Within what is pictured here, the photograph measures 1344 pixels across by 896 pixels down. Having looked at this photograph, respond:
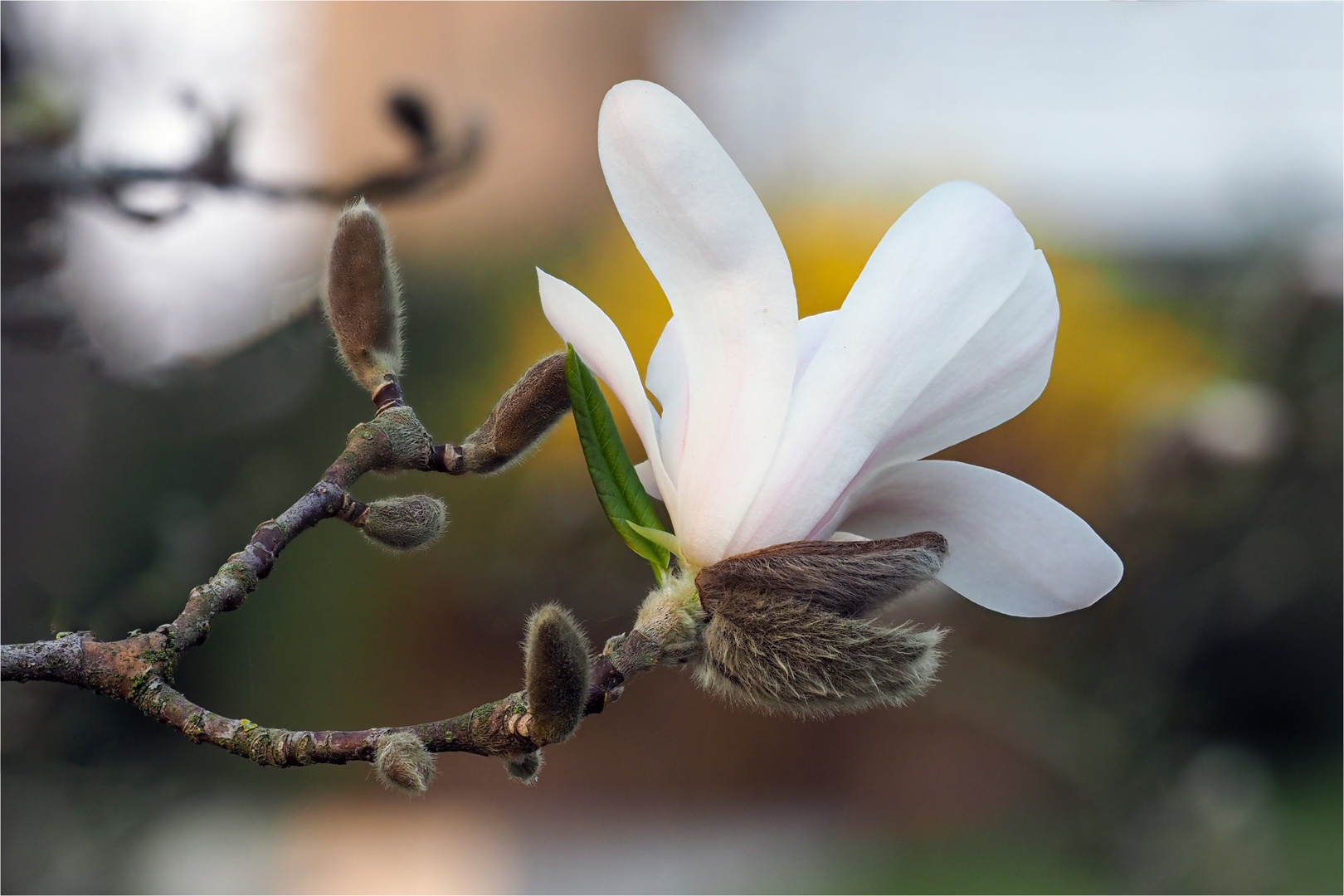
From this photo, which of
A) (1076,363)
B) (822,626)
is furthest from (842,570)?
(1076,363)

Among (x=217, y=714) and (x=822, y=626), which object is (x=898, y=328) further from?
(x=217, y=714)

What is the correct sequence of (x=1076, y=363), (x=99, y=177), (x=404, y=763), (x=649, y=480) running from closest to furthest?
(x=404, y=763)
(x=649, y=480)
(x=99, y=177)
(x=1076, y=363)

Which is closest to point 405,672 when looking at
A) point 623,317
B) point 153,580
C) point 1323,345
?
point 623,317

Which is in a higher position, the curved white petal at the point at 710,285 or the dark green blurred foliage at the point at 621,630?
the curved white petal at the point at 710,285

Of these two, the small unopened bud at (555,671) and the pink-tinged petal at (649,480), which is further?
the pink-tinged petal at (649,480)

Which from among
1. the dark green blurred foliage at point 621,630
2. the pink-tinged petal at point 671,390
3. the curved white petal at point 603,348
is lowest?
the dark green blurred foliage at point 621,630

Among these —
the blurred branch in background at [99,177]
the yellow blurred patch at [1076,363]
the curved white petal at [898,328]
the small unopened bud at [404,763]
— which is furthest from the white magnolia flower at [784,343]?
the yellow blurred patch at [1076,363]

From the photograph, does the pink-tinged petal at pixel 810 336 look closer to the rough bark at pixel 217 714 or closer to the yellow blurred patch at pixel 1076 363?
the rough bark at pixel 217 714
